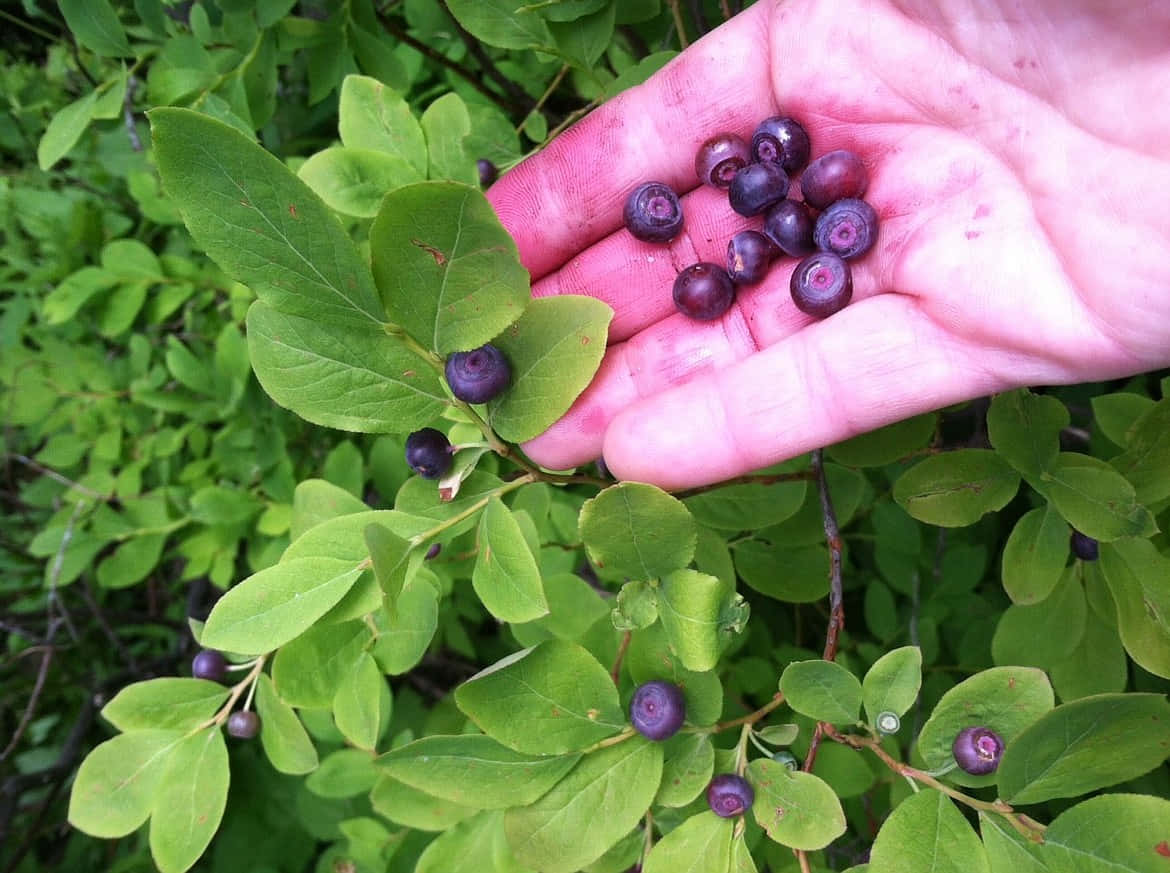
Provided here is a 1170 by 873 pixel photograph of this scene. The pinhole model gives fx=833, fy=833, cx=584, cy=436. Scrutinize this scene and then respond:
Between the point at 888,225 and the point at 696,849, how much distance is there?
4.55 ft

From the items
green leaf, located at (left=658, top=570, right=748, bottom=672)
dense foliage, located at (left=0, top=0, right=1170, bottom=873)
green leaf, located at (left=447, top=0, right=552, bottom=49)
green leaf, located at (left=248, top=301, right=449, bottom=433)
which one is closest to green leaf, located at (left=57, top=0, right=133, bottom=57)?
dense foliage, located at (left=0, top=0, right=1170, bottom=873)

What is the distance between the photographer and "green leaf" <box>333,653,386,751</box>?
4.88ft

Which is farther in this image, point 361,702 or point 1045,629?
point 1045,629

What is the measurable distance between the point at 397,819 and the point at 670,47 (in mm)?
2375

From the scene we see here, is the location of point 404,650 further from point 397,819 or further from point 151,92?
point 151,92

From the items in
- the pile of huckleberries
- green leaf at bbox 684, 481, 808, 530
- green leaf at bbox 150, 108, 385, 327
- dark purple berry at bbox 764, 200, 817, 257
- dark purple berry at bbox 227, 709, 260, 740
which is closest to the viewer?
green leaf at bbox 150, 108, 385, 327

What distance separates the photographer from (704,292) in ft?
6.23

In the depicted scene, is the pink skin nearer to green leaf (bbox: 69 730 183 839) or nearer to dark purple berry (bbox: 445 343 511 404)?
dark purple berry (bbox: 445 343 511 404)

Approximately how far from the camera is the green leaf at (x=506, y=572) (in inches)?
45.3

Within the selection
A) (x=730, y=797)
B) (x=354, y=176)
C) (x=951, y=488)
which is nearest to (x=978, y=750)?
(x=730, y=797)

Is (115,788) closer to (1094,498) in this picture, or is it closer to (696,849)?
(696,849)

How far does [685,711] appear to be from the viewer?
1.31 meters

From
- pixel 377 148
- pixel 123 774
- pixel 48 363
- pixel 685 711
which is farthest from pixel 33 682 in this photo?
pixel 685 711

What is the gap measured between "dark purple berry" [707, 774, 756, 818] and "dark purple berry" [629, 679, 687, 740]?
4.1 inches
